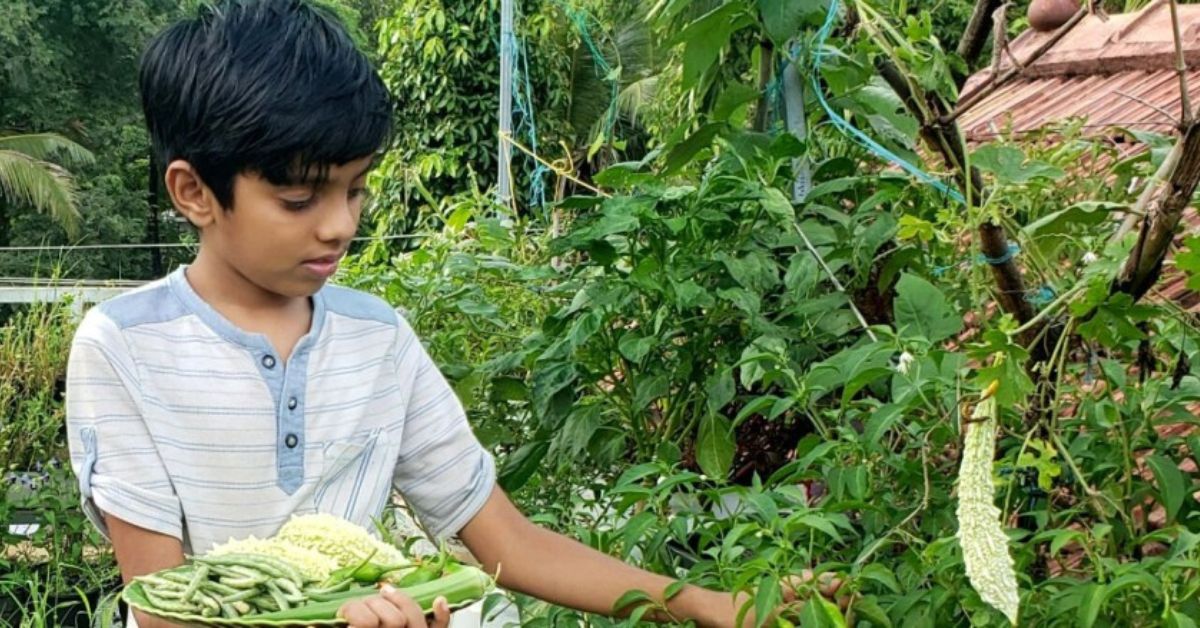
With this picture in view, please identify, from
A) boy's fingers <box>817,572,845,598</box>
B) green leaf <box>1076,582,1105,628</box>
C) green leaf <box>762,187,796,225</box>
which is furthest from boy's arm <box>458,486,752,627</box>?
green leaf <box>762,187,796,225</box>

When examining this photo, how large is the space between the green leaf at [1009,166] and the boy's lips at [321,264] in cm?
67

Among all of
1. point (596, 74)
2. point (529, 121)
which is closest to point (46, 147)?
point (596, 74)

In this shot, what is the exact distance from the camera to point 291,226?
49.2 inches

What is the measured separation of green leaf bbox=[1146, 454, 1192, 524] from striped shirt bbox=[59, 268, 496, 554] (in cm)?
73

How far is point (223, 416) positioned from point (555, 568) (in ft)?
1.26

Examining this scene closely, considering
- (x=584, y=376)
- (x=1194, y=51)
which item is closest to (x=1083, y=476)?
(x=584, y=376)

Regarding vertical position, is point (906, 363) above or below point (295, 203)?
below

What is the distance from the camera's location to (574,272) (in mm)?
1985

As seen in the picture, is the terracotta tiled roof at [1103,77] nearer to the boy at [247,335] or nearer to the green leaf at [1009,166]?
the green leaf at [1009,166]

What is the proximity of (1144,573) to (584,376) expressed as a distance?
84cm

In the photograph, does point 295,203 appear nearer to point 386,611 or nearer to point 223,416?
point 223,416

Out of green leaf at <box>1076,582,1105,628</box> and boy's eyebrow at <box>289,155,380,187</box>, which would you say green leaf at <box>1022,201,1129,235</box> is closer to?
green leaf at <box>1076,582,1105,628</box>

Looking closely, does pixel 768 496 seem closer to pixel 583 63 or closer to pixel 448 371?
pixel 448 371

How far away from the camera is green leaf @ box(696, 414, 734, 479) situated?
1761 mm
